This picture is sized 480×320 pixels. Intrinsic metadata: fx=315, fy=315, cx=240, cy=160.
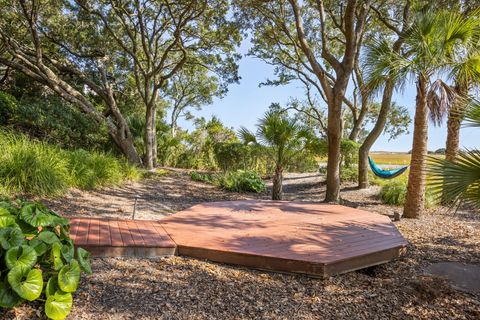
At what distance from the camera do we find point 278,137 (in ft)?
21.8

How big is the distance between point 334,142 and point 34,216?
5386 millimetres

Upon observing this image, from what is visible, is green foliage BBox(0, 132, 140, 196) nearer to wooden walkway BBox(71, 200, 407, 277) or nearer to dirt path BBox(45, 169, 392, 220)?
dirt path BBox(45, 169, 392, 220)

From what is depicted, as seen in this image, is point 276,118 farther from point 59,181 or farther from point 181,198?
point 59,181

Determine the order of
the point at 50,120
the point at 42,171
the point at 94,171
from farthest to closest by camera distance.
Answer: the point at 50,120 < the point at 94,171 < the point at 42,171

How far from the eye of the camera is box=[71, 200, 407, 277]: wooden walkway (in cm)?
264

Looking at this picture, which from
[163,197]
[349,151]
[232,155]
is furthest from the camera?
[232,155]

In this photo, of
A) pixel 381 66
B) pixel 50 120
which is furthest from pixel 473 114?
pixel 50 120

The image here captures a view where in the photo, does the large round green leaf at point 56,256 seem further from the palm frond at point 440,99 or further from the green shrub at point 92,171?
the palm frond at point 440,99

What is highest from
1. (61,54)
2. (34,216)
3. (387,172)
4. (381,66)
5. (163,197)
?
(61,54)

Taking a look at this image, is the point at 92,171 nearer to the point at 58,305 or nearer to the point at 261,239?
the point at 261,239

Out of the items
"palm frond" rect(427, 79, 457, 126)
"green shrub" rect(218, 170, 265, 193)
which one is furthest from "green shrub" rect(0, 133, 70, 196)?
"palm frond" rect(427, 79, 457, 126)

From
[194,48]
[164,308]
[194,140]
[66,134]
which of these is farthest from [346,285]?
[194,140]

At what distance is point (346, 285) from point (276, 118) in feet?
14.9

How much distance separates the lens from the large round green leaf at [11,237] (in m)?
1.59
